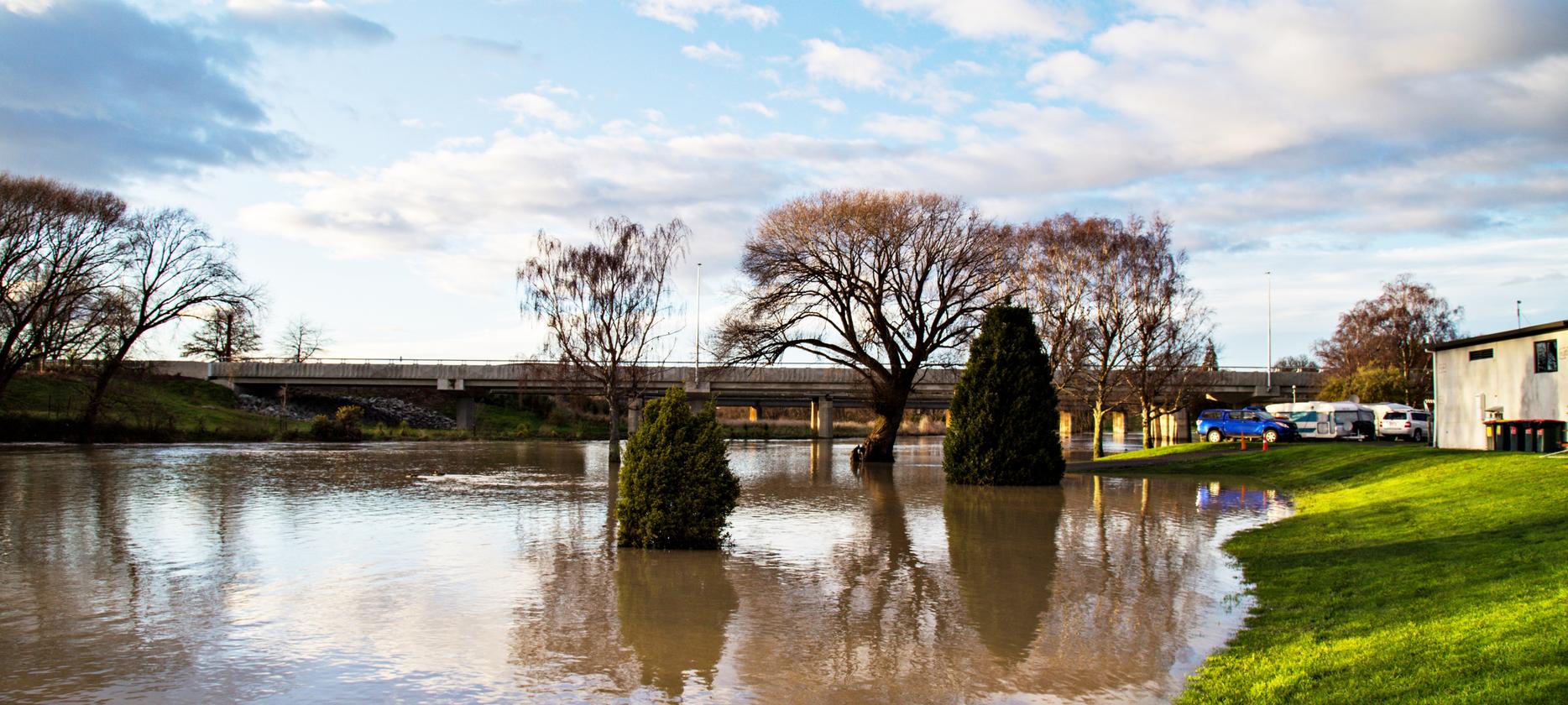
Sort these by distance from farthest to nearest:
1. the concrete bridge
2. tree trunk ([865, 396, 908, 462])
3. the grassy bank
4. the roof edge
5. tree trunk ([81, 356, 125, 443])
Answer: the concrete bridge
tree trunk ([81, 356, 125, 443])
tree trunk ([865, 396, 908, 462])
the roof edge
the grassy bank

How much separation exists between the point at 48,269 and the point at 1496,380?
59748 millimetres

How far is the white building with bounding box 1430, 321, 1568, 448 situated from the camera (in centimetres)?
2672

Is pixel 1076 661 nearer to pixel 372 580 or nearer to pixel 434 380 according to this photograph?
pixel 372 580

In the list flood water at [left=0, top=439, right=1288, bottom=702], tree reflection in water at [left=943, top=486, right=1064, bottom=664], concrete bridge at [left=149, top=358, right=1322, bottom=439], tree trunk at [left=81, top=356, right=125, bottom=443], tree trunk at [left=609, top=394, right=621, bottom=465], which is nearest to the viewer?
flood water at [left=0, top=439, right=1288, bottom=702]

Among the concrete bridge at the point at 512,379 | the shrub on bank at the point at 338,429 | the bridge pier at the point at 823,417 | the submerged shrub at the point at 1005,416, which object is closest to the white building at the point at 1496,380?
the submerged shrub at the point at 1005,416

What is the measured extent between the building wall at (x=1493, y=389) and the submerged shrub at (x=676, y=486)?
947 inches

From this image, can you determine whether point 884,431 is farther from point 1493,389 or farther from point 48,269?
point 48,269

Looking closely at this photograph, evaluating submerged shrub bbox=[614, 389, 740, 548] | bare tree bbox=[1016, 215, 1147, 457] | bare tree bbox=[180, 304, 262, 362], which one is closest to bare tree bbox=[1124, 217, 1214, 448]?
bare tree bbox=[1016, 215, 1147, 457]

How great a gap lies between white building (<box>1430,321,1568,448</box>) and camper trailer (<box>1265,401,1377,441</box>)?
1619 cm

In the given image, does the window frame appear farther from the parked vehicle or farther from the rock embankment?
the rock embankment

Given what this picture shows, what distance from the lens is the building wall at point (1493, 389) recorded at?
87.7ft

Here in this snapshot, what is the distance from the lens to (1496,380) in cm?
2880

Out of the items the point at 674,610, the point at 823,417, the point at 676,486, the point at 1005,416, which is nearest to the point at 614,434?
the point at 1005,416

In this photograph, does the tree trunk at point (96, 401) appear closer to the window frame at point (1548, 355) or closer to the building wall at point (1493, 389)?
the building wall at point (1493, 389)
